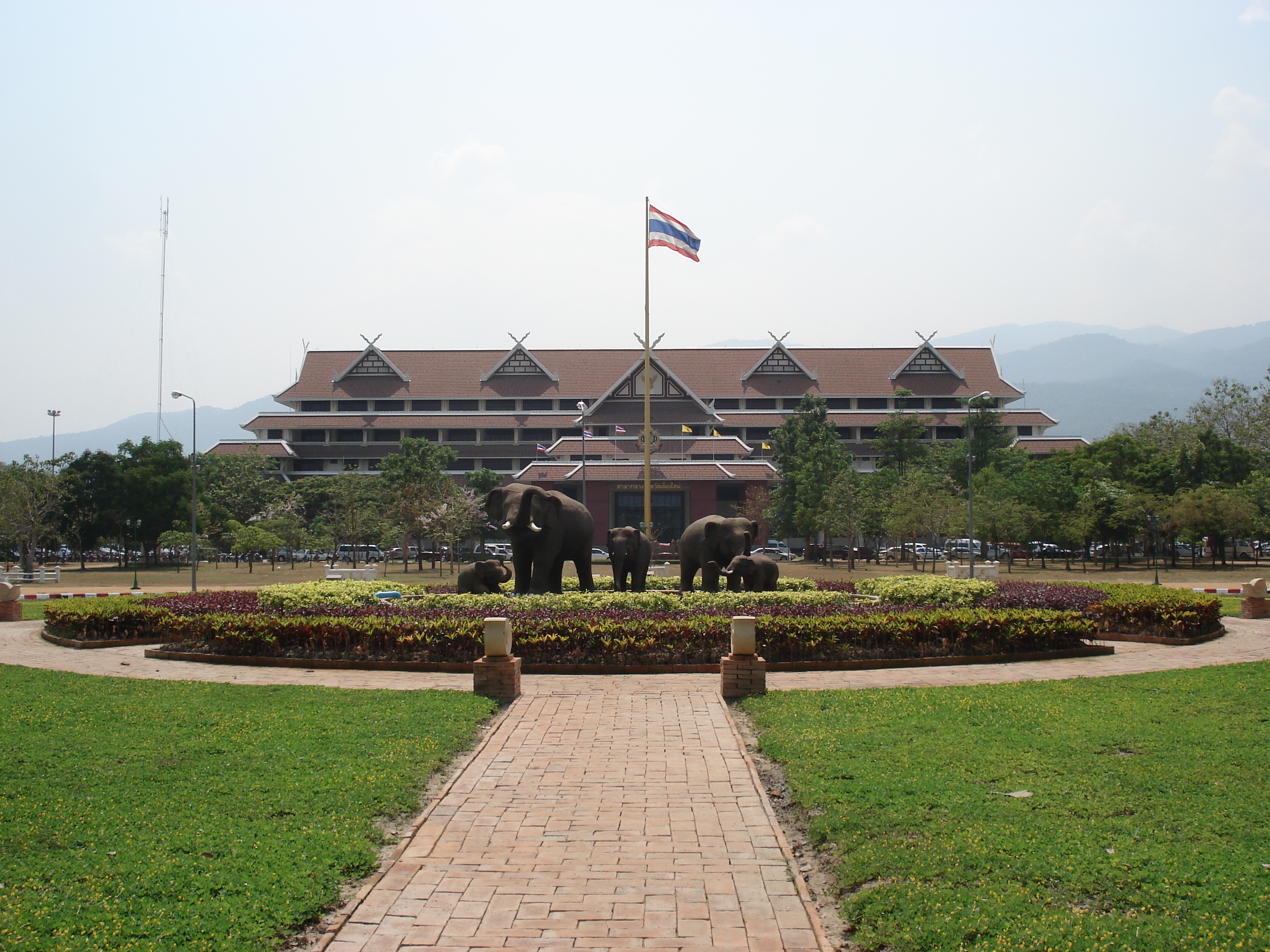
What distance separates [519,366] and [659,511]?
70.8ft

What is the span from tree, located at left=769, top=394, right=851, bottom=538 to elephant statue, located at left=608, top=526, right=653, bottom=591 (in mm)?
27617

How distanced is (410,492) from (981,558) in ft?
96.9

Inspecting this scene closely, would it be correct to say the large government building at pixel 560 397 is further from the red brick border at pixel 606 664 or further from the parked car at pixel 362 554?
the red brick border at pixel 606 664

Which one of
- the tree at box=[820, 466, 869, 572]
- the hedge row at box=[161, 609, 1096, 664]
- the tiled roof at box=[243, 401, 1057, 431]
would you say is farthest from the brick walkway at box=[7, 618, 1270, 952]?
the tiled roof at box=[243, 401, 1057, 431]

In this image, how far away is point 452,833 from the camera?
22.5 feet

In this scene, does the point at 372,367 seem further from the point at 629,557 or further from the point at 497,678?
the point at 497,678

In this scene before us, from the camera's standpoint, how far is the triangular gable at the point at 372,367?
71938 millimetres

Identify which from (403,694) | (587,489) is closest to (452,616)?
(403,694)

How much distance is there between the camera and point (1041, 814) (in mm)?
6859

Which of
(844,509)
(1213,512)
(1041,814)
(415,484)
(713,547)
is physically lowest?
(1041,814)

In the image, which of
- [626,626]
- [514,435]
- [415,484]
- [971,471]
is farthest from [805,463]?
[626,626]

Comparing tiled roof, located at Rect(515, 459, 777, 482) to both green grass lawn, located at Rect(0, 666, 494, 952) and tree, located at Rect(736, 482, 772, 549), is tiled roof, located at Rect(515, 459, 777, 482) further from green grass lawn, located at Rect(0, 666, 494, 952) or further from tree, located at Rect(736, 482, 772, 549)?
green grass lawn, located at Rect(0, 666, 494, 952)

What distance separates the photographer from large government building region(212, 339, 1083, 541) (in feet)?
223

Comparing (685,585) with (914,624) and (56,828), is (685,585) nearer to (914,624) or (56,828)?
(914,624)
